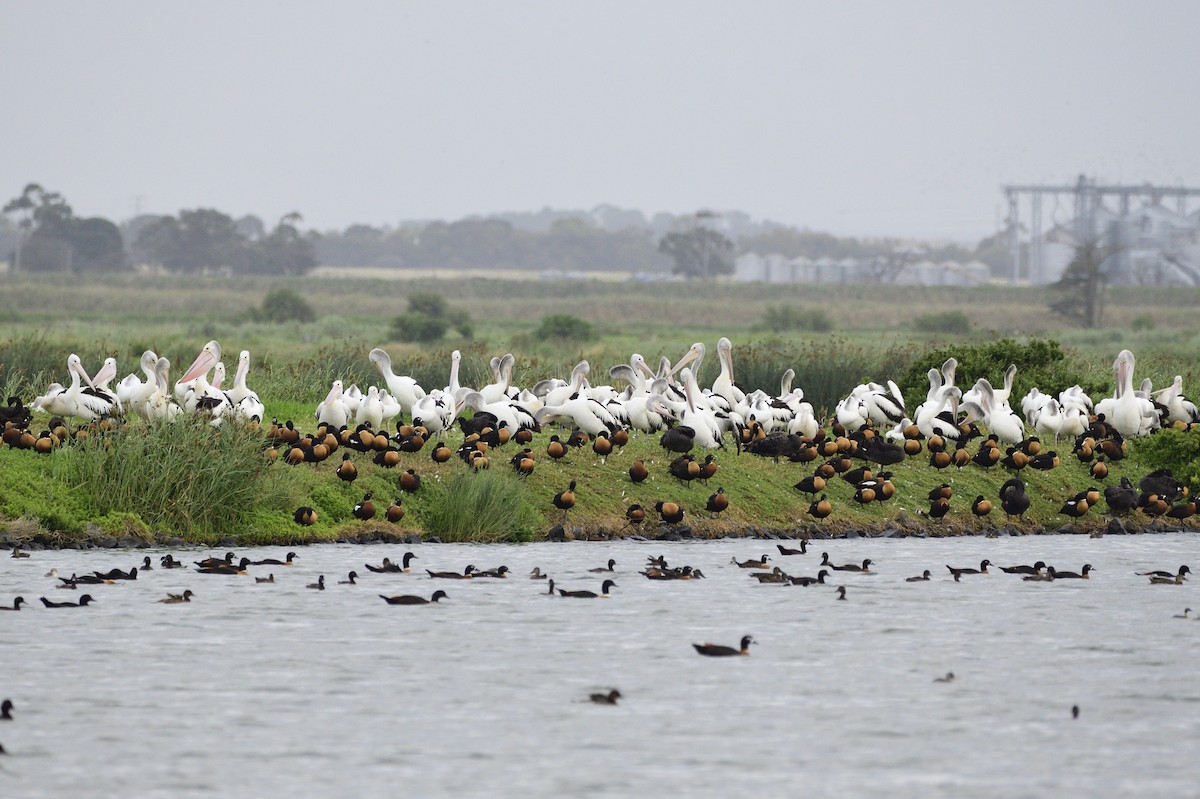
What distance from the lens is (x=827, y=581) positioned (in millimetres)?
18328

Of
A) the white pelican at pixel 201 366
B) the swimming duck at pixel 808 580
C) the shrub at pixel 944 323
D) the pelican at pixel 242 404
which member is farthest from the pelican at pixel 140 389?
the shrub at pixel 944 323

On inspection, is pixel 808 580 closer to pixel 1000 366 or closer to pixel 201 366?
pixel 201 366

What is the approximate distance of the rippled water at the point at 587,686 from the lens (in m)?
10.9

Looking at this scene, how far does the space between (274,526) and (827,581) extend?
5.87 meters

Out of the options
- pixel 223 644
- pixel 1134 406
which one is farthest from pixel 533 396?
pixel 223 644

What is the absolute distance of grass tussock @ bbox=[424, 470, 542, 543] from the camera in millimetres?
20438

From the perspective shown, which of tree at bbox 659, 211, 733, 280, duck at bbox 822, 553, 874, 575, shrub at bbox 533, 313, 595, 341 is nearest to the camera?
duck at bbox 822, 553, 874, 575

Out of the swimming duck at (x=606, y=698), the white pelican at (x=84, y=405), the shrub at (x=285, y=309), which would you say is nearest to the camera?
the swimming duck at (x=606, y=698)

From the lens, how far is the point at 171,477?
19.3 metres

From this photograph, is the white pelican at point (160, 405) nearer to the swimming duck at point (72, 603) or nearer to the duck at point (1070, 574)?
the swimming duck at point (72, 603)

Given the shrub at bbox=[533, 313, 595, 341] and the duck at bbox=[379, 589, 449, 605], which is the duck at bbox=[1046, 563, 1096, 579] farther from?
the shrub at bbox=[533, 313, 595, 341]

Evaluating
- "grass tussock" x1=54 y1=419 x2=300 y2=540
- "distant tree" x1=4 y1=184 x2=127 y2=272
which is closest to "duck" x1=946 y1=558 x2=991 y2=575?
"grass tussock" x1=54 y1=419 x2=300 y2=540

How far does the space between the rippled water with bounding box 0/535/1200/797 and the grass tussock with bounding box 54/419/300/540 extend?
934 mm

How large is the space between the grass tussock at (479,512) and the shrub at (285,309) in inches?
2124
